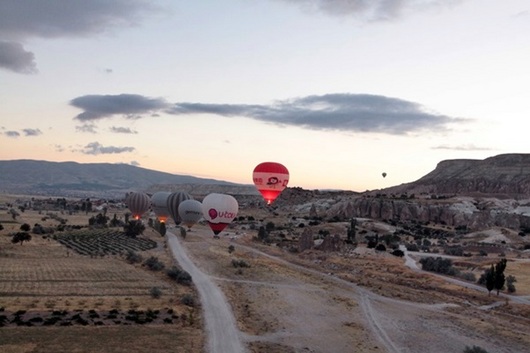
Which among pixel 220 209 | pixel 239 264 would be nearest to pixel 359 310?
pixel 239 264


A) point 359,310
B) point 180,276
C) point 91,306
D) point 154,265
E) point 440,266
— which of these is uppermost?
point 440,266

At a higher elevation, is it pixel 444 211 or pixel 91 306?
pixel 444 211

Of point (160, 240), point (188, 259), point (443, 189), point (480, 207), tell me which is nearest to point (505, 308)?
point (188, 259)

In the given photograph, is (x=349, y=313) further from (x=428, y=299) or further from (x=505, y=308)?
(x=505, y=308)

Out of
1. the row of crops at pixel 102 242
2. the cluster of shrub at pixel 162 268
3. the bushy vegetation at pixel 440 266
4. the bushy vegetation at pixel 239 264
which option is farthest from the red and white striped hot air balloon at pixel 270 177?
the row of crops at pixel 102 242

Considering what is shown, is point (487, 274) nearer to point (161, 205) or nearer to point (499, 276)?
point (499, 276)

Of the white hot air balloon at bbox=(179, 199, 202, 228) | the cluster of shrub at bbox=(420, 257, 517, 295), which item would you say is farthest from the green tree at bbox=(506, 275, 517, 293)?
the white hot air balloon at bbox=(179, 199, 202, 228)

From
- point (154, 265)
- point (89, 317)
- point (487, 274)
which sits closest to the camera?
point (89, 317)
